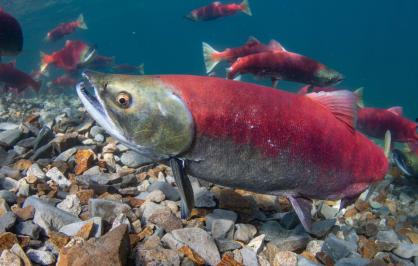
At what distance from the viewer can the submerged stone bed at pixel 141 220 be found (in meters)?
2.66

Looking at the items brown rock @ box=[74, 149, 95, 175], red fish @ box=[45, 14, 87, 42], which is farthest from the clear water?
brown rock @ box=[74, 149, 95, 175]

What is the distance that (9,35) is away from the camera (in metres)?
5.62

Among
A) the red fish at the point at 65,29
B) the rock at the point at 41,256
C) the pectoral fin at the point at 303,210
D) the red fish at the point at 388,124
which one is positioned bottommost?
the red fish at the point at 65,29

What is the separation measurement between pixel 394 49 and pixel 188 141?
16591 centimetres

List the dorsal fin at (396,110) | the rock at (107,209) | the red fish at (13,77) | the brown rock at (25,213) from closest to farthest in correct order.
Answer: the brown rock at (25,213) < the rock at (107,209) < the dorsal fin at (396,110) < the red fish at (13,77)

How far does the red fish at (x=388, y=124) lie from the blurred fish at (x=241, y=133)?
15.1 feet

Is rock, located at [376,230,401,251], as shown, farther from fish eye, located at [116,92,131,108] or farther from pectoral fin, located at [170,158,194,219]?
fish eye, located at [116,92,131,108]

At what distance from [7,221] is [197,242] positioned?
56.7 inches

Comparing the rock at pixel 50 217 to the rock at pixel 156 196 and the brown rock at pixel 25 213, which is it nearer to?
the brown rock at pixel 25 213

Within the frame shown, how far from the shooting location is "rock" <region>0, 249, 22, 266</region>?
2383mm

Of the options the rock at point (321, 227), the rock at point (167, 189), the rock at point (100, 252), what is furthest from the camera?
the rock at point (167, 189)

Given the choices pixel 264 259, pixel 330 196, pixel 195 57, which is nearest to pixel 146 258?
pixel 264 259

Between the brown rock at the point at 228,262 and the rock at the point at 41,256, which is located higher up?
the rock at the point at 41,256

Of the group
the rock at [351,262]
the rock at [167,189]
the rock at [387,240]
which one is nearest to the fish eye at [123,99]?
the rock at [167,189]
